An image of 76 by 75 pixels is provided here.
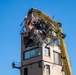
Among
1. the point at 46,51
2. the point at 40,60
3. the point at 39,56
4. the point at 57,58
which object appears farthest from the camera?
the point at 57,58

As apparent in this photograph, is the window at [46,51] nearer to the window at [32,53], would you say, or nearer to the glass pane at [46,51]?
the glass pane at [46,51]

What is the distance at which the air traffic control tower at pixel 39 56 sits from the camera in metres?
58.5

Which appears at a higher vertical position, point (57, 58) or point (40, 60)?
point (57, 58)

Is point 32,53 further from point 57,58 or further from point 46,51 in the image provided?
point 57,58

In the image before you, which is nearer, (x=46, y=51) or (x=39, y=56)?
(x=39, y=56)

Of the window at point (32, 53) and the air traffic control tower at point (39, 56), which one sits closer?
the air traffic control tower at point (39, 56)

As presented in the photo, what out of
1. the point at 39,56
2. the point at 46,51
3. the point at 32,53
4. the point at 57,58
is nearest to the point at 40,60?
the point at 39,56

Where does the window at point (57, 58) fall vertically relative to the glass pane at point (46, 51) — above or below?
below

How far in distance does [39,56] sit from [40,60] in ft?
2.96

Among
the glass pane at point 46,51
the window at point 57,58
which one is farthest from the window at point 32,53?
the window at point 57,58

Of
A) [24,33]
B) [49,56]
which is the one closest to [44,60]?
[49,56]

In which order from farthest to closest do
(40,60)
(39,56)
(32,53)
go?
(32,53) → (39,56) → (40,60)

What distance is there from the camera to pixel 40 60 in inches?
2344

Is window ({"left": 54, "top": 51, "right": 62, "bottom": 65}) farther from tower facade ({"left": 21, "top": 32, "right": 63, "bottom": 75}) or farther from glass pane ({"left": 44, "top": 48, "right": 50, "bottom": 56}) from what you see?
glass pane ({"left": 44, "top": 48, "right": 50, "bottom": 56})
